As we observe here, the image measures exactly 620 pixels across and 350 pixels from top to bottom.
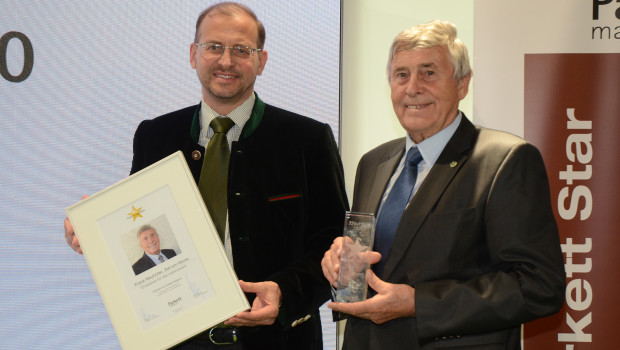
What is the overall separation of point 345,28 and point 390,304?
6.78 ft

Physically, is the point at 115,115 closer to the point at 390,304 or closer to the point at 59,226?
the point at 59,226

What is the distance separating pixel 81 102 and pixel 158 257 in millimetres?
1678

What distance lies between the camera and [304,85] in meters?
3.24

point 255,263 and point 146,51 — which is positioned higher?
point 146,51

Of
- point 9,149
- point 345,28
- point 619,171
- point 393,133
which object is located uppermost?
point 345,28

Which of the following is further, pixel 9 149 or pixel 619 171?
pixel 9 149

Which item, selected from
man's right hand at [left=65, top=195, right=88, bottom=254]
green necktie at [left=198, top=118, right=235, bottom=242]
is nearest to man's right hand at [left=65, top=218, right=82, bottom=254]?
man's right hand at [left=65, top=195, right=88, bottom=254]

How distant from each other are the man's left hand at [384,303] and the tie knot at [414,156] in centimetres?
40

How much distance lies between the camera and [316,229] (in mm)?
2291

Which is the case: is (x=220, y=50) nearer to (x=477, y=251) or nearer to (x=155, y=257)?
(x=155, y=257)

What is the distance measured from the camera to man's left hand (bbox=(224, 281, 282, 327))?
1918 millimetres

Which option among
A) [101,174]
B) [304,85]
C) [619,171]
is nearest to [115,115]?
[101,174]

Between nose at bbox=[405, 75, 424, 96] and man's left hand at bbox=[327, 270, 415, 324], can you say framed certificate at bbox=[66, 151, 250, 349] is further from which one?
nose at bbox=[405, 75, 424, 96]

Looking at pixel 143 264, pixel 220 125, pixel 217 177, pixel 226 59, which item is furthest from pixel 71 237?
pixel 226 59
